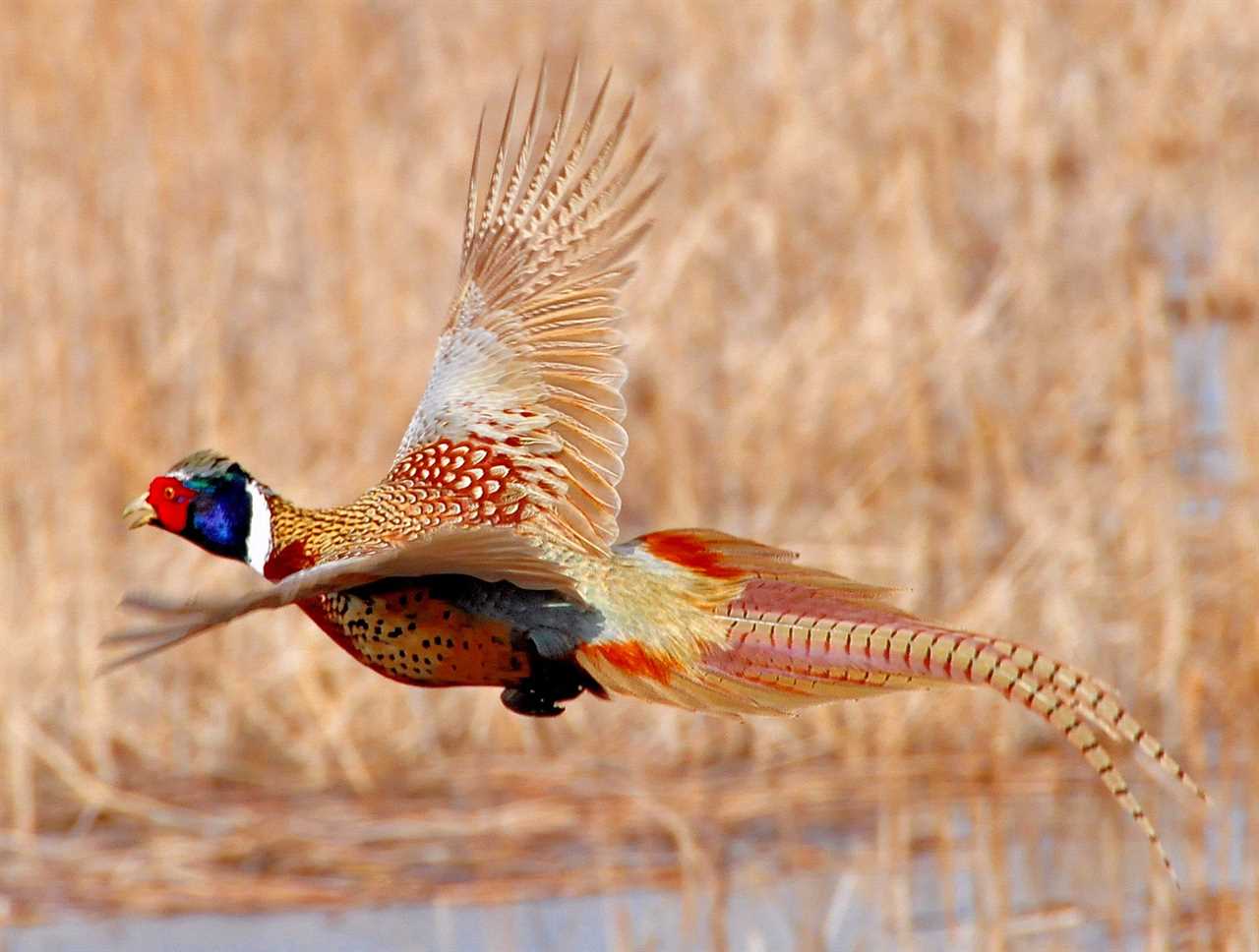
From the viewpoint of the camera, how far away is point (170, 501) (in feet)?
10.1

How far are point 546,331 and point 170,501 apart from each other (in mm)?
770

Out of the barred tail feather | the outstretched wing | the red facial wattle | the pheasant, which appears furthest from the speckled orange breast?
the outstretched wing

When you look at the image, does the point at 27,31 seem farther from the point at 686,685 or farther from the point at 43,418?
the point at 686,685

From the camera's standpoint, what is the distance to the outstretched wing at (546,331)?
11.1 ft

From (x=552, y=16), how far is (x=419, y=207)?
991mm

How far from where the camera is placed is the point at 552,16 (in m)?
7.89

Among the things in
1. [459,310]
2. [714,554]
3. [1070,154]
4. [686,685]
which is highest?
[1070,154]

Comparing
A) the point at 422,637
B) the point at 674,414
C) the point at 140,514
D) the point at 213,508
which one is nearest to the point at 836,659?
the point at 422,637

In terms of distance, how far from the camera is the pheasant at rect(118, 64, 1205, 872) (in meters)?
2.66

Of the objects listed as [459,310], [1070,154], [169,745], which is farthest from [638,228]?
[1070,154]

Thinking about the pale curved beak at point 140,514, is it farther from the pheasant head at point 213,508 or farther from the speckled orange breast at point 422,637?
the speckled orange breast at point 422,637

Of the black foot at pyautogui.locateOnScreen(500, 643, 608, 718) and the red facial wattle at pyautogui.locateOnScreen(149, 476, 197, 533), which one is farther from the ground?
the red facial wattle at pyautogui.locateOnScreen(149, 476, 197, 533)

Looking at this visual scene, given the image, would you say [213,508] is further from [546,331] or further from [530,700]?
[546,331]

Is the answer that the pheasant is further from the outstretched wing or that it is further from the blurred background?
the blurred background
